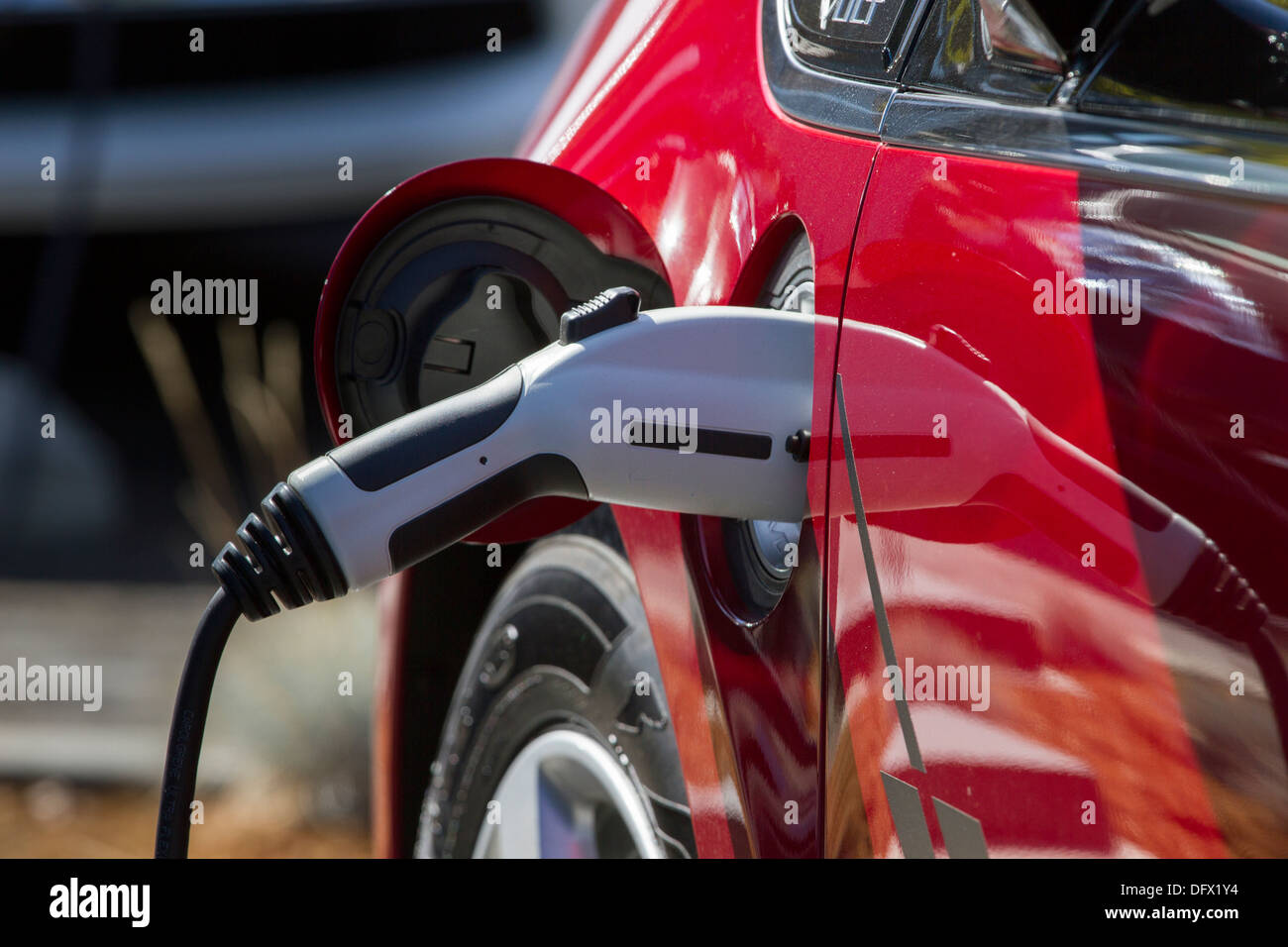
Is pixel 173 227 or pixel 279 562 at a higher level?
pixel 173 227

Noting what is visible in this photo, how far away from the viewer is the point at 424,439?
0.90 metres

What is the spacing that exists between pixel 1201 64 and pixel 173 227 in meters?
5.64

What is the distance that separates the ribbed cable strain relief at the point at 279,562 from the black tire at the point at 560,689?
15.1 inches

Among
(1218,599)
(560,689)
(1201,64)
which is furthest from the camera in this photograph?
(560,689)

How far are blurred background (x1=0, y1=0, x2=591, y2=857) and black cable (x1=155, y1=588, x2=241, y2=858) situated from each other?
12.2ft

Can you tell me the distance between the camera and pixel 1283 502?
0.53 metres

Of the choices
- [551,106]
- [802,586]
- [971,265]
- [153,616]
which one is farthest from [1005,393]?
[153,616]

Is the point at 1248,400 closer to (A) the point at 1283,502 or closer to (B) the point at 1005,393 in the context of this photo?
(A) the point at 1283,502

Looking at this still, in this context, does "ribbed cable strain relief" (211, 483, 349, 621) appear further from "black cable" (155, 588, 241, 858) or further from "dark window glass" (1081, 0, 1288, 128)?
"dark window glass" (1081, 0, 1288, 128)

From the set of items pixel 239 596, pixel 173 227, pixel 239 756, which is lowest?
pixel 239 756

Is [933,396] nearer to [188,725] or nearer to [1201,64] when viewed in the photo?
[1201,64]

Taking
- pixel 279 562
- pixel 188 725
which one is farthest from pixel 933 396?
pixel 188 725

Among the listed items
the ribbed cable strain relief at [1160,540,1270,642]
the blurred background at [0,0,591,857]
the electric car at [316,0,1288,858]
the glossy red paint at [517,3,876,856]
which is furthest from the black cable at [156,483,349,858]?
the blurred background at [0,0,591,857]

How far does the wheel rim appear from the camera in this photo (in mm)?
1373
